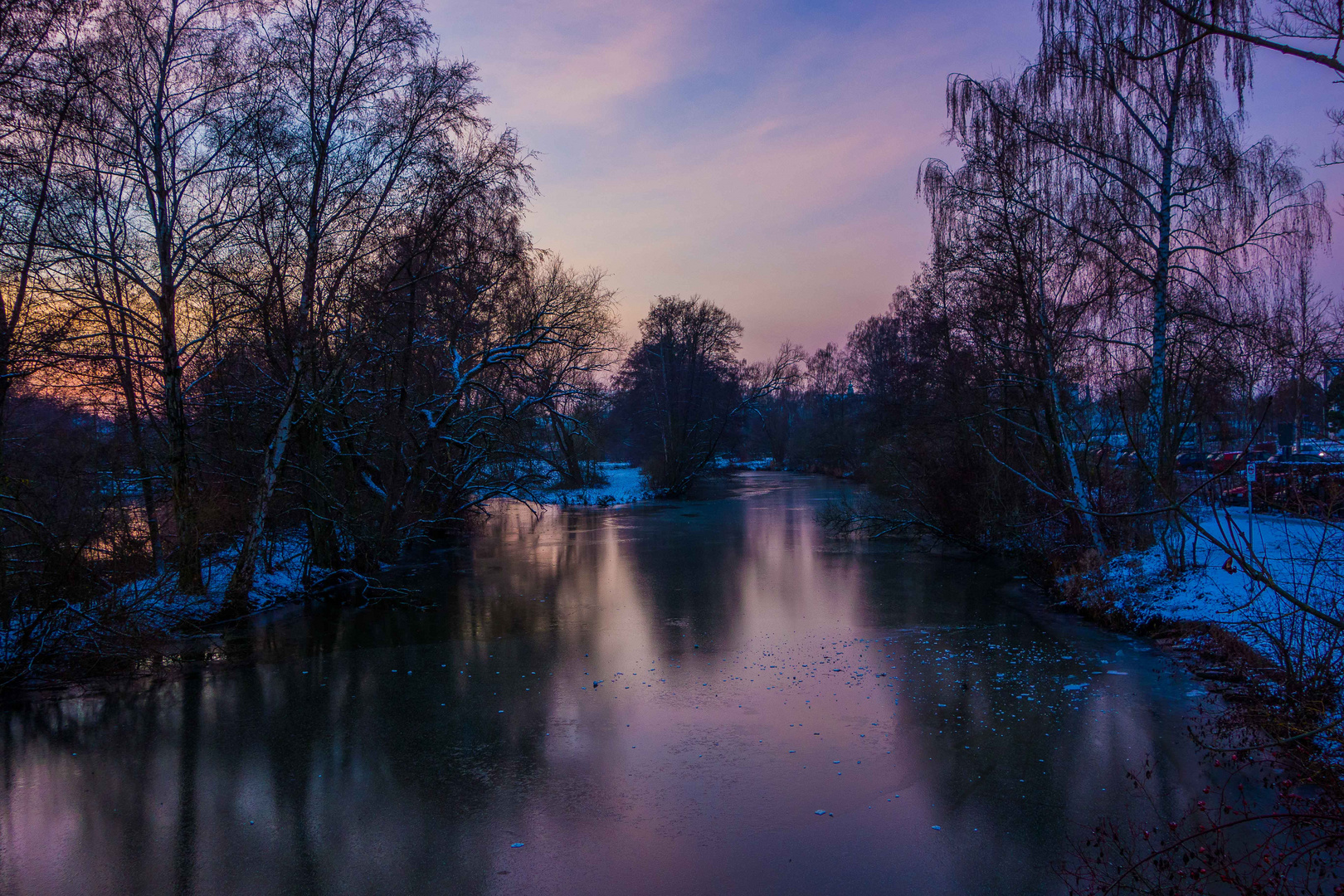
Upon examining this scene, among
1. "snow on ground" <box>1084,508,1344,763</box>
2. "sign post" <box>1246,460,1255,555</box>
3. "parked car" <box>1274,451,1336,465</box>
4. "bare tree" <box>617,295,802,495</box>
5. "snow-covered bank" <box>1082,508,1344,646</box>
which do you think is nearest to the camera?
"sign post" <box>1246,460,1255,555</box>

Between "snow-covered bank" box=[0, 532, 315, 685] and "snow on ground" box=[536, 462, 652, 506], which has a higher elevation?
"snow on ground" box=[536, 462, 652, 506]

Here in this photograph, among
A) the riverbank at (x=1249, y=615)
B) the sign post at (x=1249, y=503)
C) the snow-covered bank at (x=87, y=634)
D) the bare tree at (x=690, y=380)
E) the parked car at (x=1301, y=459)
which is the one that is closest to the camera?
the sign post at (x=1249, y=503)

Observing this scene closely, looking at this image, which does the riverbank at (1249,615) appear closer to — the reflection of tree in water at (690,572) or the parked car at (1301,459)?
the parked car at (1301,459)

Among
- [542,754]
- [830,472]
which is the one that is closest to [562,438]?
[542,754]

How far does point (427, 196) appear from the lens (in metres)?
14.6

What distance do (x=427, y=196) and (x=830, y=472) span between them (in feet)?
134

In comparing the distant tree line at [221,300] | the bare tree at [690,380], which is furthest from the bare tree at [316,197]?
the bare tree at [690,380]

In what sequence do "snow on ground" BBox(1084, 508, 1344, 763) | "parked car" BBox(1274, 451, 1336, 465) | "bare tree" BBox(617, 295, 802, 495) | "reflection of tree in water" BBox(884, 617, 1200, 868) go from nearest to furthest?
"reflection of tree in water" BBox(884, 617, 1200, 868) → "snow on ground" BBox(1084, 508, 1344, 763) → "parked car" BBox(1274, 451, 1336, 465) → "bare tree" BBox(617, 295, 802, 495)

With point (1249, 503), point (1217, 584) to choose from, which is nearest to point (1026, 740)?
point (1249, 503)

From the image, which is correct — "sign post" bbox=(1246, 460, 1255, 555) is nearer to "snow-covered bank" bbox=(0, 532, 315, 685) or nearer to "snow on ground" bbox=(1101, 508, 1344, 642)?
"snow on ground" bbox=(1101, 508, 1344, 642)

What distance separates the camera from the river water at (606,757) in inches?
182

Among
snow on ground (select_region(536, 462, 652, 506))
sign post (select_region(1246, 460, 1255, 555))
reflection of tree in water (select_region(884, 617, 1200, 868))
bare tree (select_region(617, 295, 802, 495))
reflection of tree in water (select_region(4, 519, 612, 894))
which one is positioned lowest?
reflection of tree in water (select_region(884, 617, 1200, 868))

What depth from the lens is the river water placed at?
15.2 ft

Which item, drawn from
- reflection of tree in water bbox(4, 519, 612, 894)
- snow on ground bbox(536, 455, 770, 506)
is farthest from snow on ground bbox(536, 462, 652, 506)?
reflection of tree in water bbox(4, 519, 612, 894)
